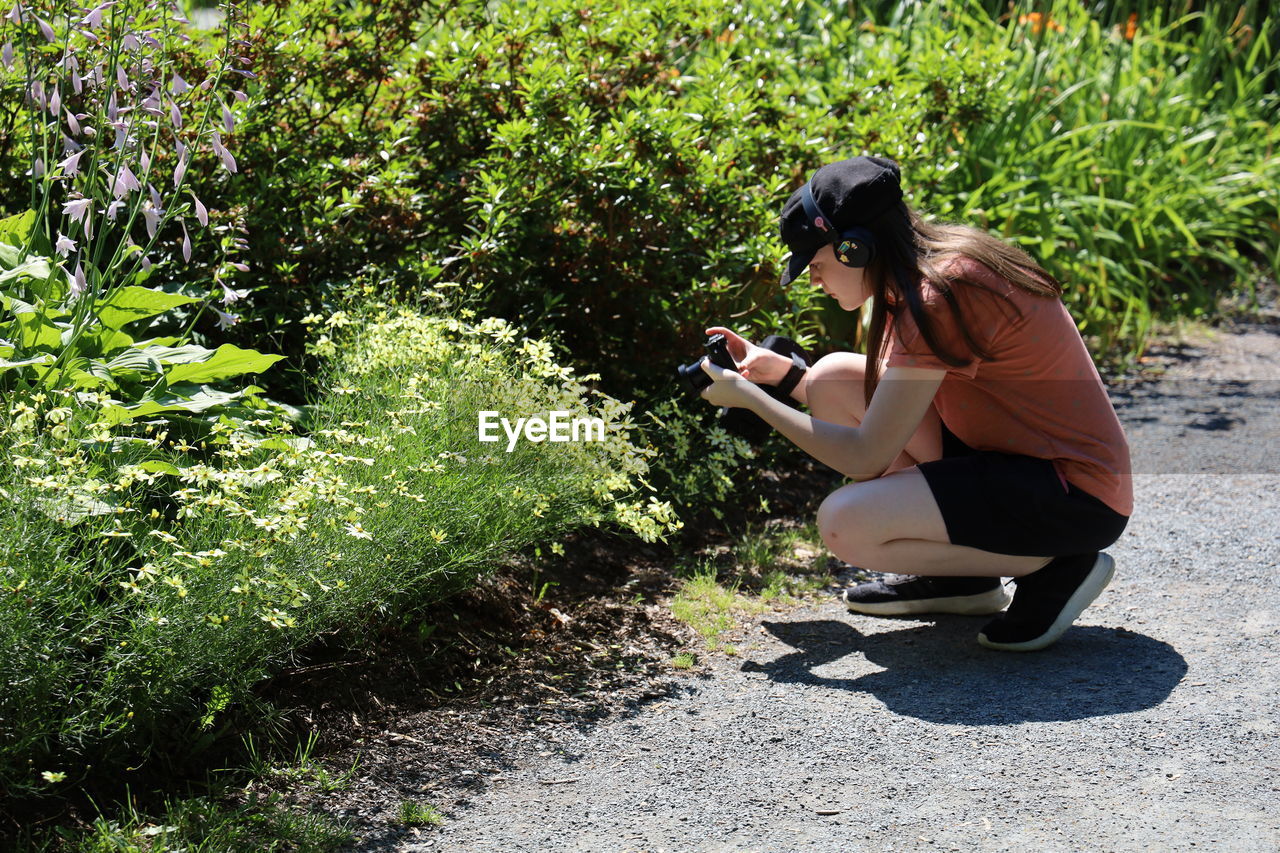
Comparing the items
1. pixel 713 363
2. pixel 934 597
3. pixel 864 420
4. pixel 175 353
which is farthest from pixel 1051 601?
pixel 175 353

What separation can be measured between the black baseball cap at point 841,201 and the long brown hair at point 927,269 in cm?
4

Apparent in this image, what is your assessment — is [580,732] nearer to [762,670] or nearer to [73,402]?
[762,670]

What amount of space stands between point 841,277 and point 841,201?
0.62 ft

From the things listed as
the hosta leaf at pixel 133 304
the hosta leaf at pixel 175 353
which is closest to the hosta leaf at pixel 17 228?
the hosta leaf at pixel 133 304

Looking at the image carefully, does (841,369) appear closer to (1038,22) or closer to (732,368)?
(732,368)

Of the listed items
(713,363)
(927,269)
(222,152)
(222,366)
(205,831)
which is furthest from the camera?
(713,363)

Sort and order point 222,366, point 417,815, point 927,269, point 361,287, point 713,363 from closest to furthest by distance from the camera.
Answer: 1. point 417,815
2. point 927,269
3. point 222,366
4. point 713,363
5. point 361,287

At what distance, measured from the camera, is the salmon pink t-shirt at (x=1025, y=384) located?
119 inches

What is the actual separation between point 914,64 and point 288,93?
8.03 feet

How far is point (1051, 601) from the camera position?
10.7ft

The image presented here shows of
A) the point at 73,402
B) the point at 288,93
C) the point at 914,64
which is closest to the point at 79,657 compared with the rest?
the point at 73,402

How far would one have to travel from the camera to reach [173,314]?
3727 mm

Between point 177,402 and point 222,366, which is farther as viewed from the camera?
point 222,366

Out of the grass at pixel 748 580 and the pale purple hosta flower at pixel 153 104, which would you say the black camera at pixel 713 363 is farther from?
the pale purple hosta flower at pixel 153 104
